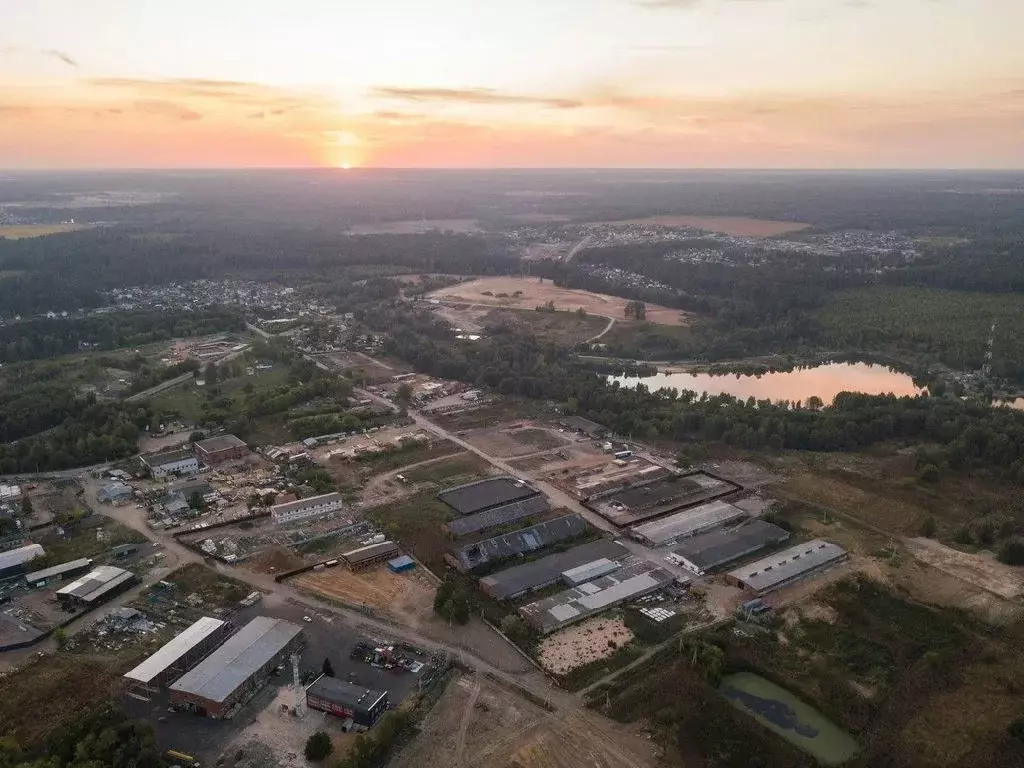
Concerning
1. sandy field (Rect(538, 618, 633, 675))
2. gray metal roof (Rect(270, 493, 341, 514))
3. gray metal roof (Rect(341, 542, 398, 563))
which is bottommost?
Result: sandy field (Rect(538, 618, 633, 675))

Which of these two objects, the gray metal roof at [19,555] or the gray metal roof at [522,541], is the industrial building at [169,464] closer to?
the gray metal roof at [19,555]

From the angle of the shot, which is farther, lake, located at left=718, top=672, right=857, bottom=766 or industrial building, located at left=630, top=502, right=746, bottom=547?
industrial building, located at left=630, top=502, right=746, bottom=547

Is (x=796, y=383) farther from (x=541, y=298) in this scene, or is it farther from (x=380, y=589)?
(x=380, y=589)

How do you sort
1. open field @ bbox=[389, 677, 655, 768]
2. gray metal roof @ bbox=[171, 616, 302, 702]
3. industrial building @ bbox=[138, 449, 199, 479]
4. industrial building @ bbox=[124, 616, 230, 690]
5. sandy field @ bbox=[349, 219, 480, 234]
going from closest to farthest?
open field @ bbox=[389, 677, 655, 768] → gray metal roof @ bbox=[171, 616, 302, 702] → industrial building @ bbox=[124, 616, 230, 690] → industrial building @ bbox=[138, 449, 199, 479] → sandy field @ bbox=[349, 219, 480, 234]

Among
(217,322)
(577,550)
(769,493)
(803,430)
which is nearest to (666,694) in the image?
(577,550)

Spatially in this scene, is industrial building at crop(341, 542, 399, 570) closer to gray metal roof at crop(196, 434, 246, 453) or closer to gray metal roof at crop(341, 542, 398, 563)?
gray metal roof at crop(341, 542, 398, 563)

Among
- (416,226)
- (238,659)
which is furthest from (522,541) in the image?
(416,226)

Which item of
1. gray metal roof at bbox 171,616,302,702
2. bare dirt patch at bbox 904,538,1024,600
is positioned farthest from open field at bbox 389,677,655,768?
bare dirt patch at bbox 904,538,1024,600
